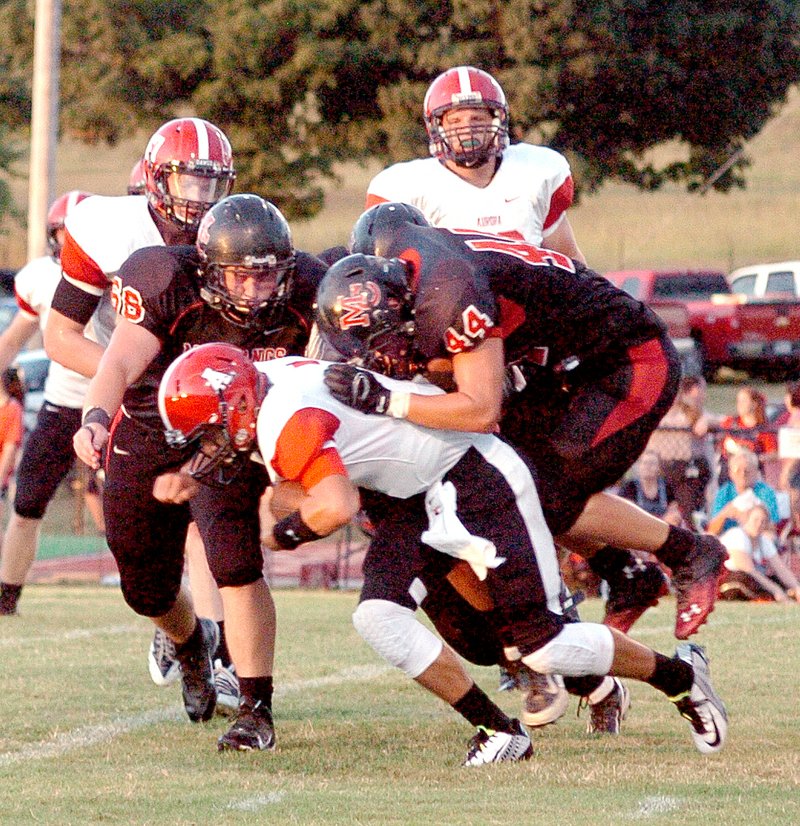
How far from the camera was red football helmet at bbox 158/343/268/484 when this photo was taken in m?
4.34

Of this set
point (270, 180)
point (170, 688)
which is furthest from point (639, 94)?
point (170, 688)

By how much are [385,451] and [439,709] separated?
4.70 feet

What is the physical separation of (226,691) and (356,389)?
1487 mm

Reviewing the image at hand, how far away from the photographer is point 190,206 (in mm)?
5250

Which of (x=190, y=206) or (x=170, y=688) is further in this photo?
(x=170, y=688)

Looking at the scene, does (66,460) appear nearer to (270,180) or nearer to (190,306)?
(190,306)

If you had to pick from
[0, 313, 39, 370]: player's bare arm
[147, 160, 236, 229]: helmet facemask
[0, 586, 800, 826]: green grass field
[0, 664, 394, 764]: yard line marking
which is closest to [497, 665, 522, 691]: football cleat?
[0, 586, 800, 826]: green grass field

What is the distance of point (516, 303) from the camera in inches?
186

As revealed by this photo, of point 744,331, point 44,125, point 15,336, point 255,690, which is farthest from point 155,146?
point 744,331

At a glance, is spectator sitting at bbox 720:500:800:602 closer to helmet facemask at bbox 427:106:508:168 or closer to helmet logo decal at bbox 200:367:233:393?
helmet facemask at bbox 427:106:508:168

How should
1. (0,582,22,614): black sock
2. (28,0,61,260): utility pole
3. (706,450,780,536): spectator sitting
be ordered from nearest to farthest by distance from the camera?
(0,582,22,614): black sock < (706,450,780,536): spectator sitting < (28,0,61,260): utility pole

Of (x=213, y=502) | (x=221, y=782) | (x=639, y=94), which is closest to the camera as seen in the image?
(x=221, y=782)

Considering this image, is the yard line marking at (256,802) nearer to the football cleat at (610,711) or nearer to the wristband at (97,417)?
the wristband at (97,417)

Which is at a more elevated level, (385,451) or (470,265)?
(470,265)
